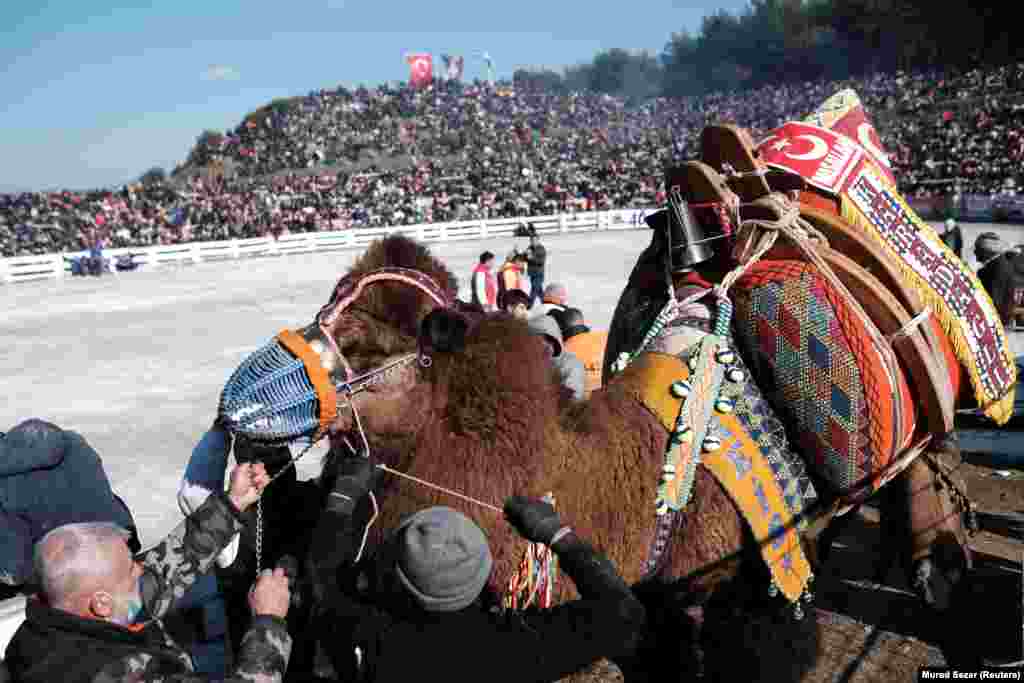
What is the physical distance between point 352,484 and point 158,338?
1365 cm

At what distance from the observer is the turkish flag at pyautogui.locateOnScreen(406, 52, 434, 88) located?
211 ft

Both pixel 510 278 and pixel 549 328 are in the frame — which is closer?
pixel 549 328

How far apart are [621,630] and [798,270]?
1.58m

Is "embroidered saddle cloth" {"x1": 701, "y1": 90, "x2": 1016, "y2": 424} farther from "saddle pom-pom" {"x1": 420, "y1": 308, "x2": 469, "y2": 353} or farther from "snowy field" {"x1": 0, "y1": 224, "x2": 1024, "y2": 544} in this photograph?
"snowy field" {"x1": 0, "y1": 224, "x2": 1024, "y2": 544}

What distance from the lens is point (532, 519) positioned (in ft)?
6.95

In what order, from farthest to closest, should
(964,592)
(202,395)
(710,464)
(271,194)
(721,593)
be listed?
(271,194), (202,395), (964,592), (721,593), (710,464)

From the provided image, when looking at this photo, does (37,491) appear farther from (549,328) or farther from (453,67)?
(453,67)

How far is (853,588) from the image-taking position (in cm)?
502

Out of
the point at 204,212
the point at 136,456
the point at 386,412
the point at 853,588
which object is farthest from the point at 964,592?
the point at 204,212

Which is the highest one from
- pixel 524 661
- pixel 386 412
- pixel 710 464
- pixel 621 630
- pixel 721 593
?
pixel 386 412

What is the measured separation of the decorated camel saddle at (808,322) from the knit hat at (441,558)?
73 centimetres

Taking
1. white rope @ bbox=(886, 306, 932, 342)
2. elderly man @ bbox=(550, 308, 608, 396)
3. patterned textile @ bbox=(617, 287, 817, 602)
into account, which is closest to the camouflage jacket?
patterned textile @ bbox=(617, 287, 817, 602)

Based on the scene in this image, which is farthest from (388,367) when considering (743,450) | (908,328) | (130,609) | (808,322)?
(908,328)

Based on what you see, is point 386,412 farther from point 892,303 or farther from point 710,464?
point 892,303
